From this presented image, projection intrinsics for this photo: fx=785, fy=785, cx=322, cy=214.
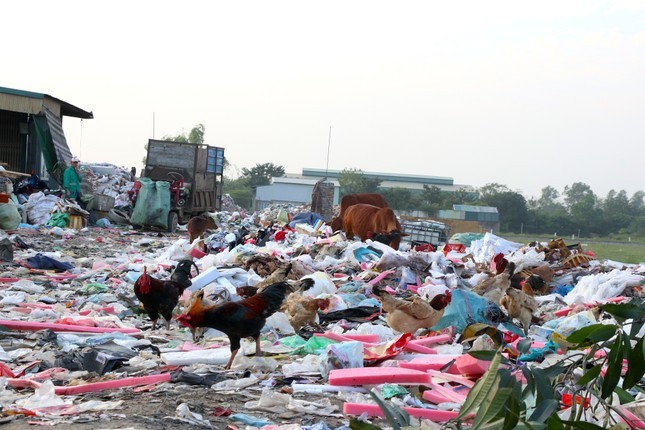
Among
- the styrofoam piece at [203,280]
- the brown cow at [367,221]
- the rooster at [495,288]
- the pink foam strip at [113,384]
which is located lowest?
the pink foam strip at [113,384]

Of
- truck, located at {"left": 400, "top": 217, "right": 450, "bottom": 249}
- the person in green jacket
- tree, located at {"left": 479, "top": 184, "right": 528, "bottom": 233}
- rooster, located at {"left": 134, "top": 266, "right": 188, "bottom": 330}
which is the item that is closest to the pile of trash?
rooster, located at {"left": 134, "top": 266, "right": 188, "bottom": 330}

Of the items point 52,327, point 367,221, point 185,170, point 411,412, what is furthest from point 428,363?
point 185,170

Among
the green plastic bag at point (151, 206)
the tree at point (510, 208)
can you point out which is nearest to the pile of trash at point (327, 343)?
the green plastic bag at point (151, 206)

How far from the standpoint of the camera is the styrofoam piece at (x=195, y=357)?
19.6ft

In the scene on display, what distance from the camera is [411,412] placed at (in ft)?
16.0

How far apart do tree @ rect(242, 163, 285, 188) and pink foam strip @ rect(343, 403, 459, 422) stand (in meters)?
72.0

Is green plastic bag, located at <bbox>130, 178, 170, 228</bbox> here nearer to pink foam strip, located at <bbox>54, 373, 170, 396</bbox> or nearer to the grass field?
the grass field

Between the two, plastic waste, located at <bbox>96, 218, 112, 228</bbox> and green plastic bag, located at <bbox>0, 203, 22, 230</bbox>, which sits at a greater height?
green plastic bag, located at <bbox>0, 203, 22, 230</bbox>

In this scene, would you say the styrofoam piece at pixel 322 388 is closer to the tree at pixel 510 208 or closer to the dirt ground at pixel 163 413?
the dirt ground at pixel 163 413

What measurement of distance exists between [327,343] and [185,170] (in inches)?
677

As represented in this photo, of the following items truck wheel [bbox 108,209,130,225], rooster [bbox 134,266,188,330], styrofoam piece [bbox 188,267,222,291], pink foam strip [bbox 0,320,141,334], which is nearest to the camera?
pink foam strip [bbox 0,320,141,334]

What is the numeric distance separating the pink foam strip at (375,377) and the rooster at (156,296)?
277cm

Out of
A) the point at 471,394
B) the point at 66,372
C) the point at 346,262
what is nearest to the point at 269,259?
the point at 346,262

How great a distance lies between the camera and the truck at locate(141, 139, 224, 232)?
22.6 metres
